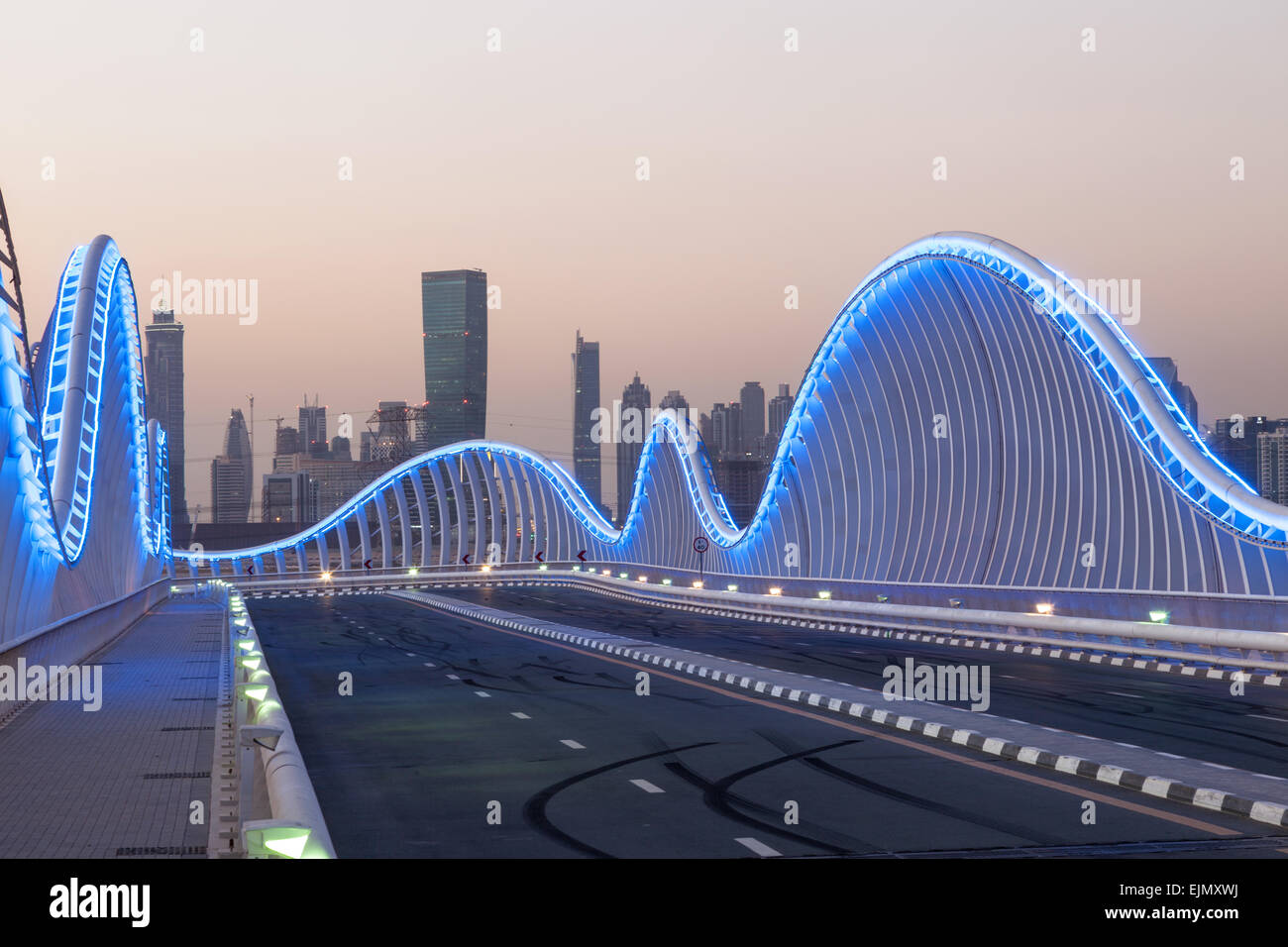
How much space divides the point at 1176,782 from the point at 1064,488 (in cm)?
3014

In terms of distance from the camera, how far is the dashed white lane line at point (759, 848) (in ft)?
33.7

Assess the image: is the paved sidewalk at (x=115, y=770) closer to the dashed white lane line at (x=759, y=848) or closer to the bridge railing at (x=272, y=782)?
the bridge railing at (x=272, y=782)

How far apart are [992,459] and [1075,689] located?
79.9 ft

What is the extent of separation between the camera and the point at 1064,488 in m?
42.0

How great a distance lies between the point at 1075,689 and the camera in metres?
22.8

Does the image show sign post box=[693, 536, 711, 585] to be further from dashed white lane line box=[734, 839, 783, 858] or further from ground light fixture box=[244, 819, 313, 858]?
ground light fixture box=[244, 819, 313, 858]

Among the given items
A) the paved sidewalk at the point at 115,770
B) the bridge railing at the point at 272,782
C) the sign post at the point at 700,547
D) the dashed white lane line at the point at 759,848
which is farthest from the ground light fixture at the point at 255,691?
the sign post at the point at 700,547

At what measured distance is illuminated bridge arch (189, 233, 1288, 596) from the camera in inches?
1446

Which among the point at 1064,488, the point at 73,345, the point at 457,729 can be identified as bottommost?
the point at 457,729

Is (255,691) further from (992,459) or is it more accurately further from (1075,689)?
(992,459)

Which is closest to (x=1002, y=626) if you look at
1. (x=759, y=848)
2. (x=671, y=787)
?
(x=671, y=787)

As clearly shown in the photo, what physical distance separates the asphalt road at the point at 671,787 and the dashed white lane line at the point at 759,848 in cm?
3
